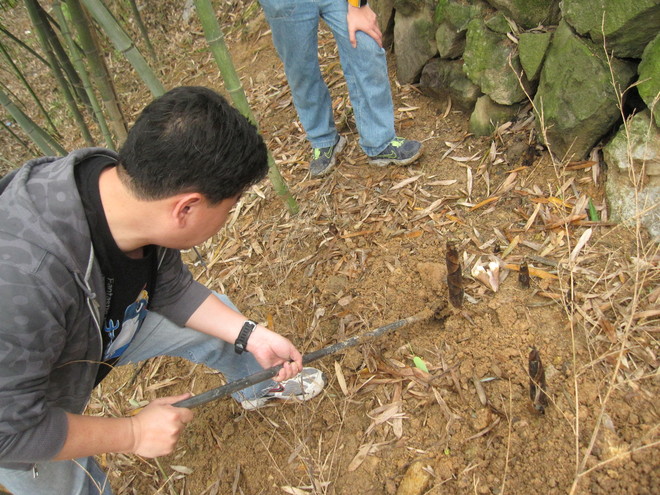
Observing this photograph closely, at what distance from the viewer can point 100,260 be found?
4.83ft

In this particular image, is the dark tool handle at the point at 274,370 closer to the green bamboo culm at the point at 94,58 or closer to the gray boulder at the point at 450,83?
the gray boulder at the point at 450,83

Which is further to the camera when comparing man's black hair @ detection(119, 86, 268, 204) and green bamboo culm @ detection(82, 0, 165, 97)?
green bamboo culm @ detection(82, 0, 165, 97)

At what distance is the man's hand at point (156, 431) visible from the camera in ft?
5.14

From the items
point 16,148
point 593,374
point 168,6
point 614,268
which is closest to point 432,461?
point 593,374

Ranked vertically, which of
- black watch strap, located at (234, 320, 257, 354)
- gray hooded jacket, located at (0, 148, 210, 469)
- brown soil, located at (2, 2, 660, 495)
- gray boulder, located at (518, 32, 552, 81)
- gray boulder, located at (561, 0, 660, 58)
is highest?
gray hooded jacket, located at (0, 148, 210, 469)

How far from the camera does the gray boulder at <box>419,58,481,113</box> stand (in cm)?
301

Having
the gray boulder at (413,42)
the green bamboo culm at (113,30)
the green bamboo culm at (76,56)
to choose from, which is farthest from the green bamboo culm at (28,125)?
the gray boulder at (413,42)

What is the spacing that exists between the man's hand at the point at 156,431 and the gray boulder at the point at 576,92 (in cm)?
201

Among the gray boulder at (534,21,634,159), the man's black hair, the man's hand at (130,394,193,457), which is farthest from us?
the gray boulder at (534,21,634,159)

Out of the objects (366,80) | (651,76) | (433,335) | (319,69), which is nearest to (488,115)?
(366,80)

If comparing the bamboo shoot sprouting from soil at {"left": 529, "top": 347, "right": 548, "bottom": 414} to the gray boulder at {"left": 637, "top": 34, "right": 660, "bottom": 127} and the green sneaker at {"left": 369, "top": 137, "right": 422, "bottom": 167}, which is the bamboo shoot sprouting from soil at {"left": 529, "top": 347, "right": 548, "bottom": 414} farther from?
the green sneaker at {"left": 369, "top": 137, "right": 422, "bottom": 167}

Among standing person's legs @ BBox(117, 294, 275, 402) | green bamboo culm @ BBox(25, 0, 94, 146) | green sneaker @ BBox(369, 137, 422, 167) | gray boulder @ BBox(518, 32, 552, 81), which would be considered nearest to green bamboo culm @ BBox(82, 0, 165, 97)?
standing person's legs @ BBox(117, 294, 275, 402)

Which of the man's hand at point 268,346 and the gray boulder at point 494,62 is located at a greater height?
the gray boulder at point 494,62

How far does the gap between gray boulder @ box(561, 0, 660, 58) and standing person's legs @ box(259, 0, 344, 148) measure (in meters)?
1.33
